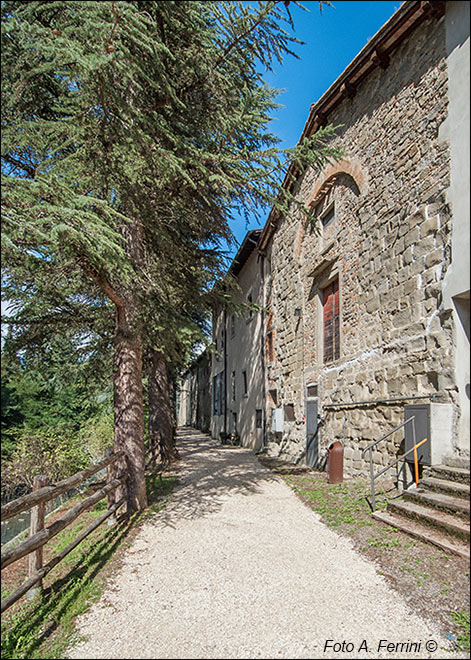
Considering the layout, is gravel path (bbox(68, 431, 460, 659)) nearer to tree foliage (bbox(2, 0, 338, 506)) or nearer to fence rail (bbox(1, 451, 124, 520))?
fence rail (bbox(1, 451, 124, 520))

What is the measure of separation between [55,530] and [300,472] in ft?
22.2

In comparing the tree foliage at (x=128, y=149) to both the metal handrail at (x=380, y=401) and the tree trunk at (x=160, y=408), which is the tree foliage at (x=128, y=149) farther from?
the tree trunk at (x=160, y=408)

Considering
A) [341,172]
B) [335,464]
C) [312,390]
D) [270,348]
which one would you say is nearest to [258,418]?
[270,348]

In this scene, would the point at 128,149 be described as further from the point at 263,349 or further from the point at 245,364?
the point at 245,364

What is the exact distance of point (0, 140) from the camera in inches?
117

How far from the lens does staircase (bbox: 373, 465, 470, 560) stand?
1.53 metres

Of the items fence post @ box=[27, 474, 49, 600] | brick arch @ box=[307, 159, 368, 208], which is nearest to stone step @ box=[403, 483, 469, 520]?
A: fence post @ box=[27, 474, 49, 600]

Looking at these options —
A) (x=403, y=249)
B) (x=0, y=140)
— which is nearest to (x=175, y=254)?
(x=403, y=249)

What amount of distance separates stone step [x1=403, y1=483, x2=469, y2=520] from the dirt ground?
0.18 metres

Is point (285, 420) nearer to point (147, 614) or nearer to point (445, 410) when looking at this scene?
point (445, 410)

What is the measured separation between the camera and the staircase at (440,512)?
60.4 inches

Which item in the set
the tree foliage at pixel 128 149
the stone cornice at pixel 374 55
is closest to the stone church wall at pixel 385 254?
the stone cornice at pixel 374 55

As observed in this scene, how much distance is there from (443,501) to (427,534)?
0.44 metres

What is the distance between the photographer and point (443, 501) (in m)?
2.21
